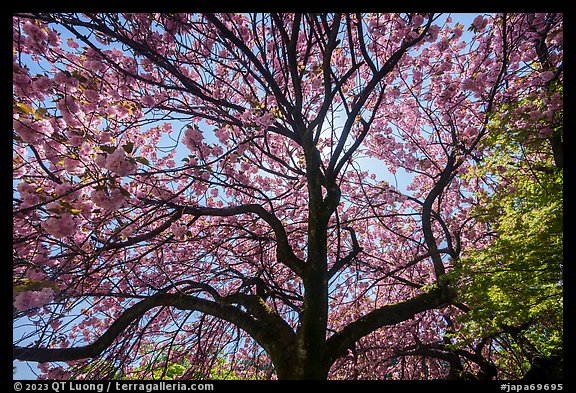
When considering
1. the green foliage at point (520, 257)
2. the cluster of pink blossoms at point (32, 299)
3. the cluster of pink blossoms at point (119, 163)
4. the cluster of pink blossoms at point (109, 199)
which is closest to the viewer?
the cluster of pink blossoms at point (32, 299)

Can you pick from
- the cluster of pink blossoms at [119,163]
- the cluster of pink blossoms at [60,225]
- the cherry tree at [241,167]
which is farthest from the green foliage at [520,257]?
the cluster of pink blossoms at [60,225]

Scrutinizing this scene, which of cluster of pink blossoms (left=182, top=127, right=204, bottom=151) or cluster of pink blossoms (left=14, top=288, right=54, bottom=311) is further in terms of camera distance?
cluster of pink blossoms (left=182, top=127, right=204, bottom=151)

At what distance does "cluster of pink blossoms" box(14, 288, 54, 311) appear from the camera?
2.40 metres

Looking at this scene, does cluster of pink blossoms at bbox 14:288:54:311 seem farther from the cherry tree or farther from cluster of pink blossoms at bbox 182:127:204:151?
cluster of pink blossoms at bbox 182:127:204:151

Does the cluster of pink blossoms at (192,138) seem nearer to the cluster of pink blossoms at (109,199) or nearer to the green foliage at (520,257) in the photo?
the cluster of pink blossoms at (109,199)

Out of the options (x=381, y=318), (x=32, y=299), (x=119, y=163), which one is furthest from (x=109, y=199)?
(x=381, y=318)

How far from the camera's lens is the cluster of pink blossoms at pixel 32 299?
2.40 meters

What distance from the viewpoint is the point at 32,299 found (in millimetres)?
2428

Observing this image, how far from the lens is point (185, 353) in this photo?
18.0 feet

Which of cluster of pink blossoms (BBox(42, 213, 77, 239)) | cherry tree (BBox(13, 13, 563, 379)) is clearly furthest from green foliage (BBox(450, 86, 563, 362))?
cluster of pink blossoms (BBox(42, 213, 77, 239))

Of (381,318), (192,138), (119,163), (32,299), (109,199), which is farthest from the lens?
Result: (192,138)

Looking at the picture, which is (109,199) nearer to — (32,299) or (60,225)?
(60,225)
